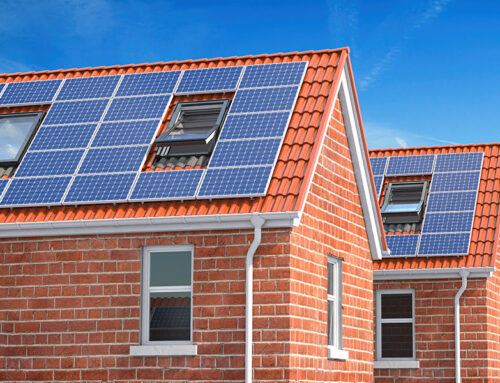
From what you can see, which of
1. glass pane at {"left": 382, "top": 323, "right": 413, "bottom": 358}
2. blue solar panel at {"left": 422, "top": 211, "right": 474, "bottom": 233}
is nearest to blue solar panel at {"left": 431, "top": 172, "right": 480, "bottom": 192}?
blue solar panel at {"left": 422, "top": 211, "right": 474, "bottom": 233}

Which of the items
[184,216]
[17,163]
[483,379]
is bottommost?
[483,379]

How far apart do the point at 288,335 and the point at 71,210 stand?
178 inches

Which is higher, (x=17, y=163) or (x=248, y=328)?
(x=17, y=163)

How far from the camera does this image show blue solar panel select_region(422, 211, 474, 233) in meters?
24.5

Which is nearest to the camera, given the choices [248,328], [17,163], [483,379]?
[248,328]

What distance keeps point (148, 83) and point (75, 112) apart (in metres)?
1.59

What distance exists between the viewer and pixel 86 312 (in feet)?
54.7

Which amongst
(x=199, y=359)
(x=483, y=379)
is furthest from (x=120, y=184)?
(x=483, y=379)

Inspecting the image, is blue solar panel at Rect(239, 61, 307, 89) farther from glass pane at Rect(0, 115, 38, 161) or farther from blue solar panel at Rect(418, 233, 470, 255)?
blue solar panel at Rect(418, 233, 470, 255)

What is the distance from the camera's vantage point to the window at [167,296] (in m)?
16.4

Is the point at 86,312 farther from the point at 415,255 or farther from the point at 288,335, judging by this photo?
the point at 415,255

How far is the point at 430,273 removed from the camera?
78.9 ft

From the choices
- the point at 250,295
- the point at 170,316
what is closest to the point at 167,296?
the point at 170,316

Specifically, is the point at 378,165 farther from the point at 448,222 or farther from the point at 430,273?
the point at 430,273
